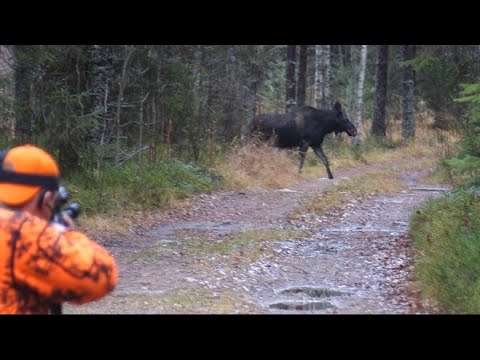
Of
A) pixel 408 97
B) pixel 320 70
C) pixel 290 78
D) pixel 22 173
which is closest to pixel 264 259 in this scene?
pixel 22 173

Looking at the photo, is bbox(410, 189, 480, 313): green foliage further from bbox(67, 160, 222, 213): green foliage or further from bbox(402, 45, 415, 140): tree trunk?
bbox(402, 45, 415, 140): tree trunk

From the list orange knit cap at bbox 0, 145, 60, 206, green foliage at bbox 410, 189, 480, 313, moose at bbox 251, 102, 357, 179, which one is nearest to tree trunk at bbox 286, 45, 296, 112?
moose at bbox 251, 102, 357, 179

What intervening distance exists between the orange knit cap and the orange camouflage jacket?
2.8 inches

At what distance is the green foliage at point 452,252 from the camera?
7.65m

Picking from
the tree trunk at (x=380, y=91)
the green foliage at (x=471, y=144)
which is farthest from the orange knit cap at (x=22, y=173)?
the tree trunk at (x=380, y=91)

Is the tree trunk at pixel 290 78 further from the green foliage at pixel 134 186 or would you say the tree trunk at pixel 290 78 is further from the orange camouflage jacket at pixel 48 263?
the orange camouflage jacket at pixel 48 263

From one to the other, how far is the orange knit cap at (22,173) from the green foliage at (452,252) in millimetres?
4520

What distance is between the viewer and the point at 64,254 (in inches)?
129

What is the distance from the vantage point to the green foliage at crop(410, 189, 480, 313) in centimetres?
765

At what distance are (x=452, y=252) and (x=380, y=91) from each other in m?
22.7

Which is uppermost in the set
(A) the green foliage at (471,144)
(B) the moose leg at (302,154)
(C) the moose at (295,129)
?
(A) the green foliage at (471,144)

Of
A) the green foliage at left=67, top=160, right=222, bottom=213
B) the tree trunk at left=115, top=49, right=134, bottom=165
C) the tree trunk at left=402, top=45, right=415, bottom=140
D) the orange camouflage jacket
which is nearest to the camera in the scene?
the orange camouflage jacket

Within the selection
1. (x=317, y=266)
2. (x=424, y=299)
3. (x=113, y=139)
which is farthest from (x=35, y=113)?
(x=424, y=299)

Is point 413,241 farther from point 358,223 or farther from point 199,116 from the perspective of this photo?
point 199,116
